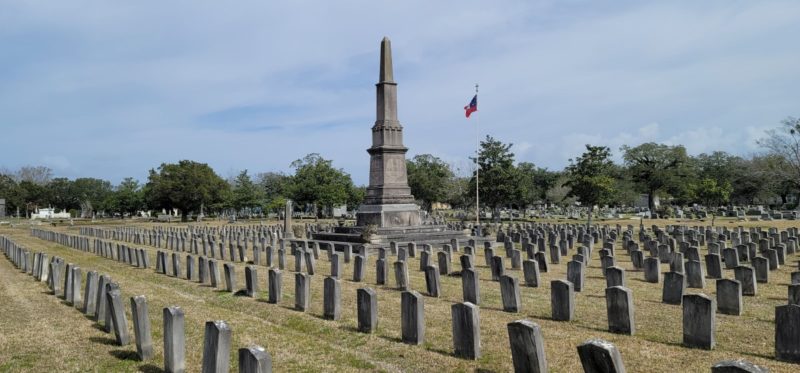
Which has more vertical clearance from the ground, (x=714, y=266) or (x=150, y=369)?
(x=714, y=266)

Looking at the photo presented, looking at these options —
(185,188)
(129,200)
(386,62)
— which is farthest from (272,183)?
(386,62)

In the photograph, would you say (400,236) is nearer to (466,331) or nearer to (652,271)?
(652,271)

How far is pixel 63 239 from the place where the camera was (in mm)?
30438

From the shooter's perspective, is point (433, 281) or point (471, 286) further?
point (433, 281)

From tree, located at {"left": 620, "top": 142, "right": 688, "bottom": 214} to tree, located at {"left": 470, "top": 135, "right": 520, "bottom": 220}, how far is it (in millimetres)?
34725

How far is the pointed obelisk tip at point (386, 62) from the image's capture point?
2703 cm

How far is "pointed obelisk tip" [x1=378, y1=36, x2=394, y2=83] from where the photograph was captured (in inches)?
1064

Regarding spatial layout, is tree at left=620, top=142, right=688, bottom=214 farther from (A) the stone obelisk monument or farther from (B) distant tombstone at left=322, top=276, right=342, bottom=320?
(B) distant tombstone at left=322, top=276, right=342, bottom=320

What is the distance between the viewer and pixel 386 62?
27.1 metres

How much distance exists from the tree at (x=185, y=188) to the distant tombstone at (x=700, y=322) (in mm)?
65279

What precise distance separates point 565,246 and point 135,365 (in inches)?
690

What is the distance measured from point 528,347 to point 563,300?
3499 millimetres

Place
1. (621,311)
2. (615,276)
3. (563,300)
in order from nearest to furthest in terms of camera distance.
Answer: (621,311)
(563,300)
(615,276)

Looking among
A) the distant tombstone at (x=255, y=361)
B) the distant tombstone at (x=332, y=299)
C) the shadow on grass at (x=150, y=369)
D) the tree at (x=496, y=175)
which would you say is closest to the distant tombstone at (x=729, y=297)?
the distant tombstone at (x=332, y=299)
